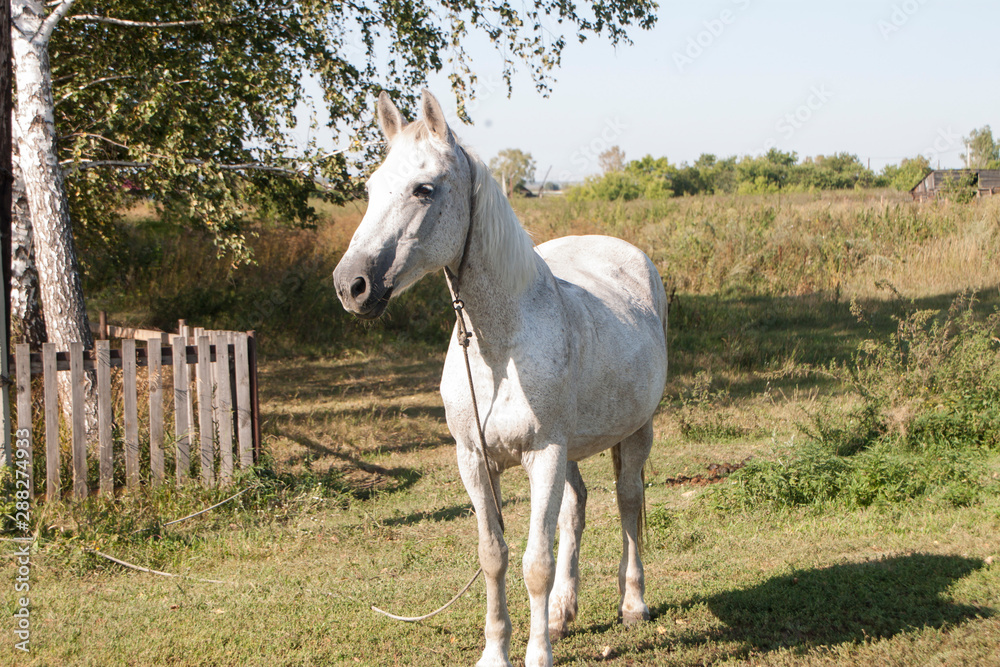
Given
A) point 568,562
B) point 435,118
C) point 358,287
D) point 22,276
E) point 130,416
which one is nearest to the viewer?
point 358,287

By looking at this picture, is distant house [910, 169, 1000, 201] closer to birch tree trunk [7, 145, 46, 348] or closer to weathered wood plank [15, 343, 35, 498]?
birch tree trunk [7, 145, 46, 348]

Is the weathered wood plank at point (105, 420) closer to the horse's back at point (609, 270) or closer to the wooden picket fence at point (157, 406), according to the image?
the wooden picket fence at point (157, 406)

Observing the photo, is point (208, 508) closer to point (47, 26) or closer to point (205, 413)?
point (205, 413)

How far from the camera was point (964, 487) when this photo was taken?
5.22 meters

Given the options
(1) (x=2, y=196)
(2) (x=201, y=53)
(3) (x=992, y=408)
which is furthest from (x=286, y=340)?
(3) (x=992, y=408)

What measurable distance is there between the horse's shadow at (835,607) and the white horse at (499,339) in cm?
84

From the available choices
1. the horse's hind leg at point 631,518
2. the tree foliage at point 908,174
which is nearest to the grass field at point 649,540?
the horse's hind leg at point 631,518

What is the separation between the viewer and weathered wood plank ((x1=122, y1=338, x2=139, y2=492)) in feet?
17.9

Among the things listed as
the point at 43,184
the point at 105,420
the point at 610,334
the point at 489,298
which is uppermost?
the point at 43,184

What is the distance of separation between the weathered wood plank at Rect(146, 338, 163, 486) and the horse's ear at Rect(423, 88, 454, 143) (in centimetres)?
376

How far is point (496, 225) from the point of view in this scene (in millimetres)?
2861

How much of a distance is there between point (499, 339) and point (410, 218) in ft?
2.10

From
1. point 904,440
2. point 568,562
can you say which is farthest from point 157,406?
point 904,440

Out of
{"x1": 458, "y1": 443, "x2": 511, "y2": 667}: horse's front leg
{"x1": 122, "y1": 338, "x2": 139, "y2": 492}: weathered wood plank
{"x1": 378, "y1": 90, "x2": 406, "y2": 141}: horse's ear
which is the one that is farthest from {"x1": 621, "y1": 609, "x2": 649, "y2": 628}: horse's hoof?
{"x1": 122, "y1": 338, "x2": 139, "y2": 492}: weathered wood plank
